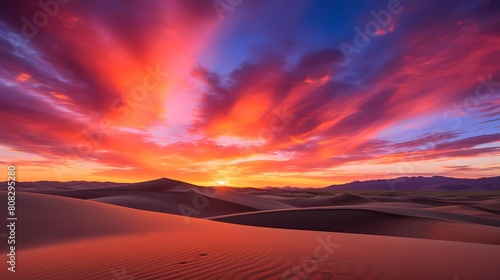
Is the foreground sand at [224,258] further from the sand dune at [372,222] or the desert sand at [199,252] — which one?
the sand dune at [372,222]

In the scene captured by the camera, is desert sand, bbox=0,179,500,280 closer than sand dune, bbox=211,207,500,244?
Yes

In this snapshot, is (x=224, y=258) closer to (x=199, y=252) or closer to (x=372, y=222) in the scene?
(x=199, y=252)

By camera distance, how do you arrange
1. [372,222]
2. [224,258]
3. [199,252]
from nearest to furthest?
[224,258], [199,252], [372,222]

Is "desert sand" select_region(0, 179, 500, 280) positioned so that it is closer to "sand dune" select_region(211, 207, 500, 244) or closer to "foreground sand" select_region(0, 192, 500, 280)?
"foreground sand" select_region(0, 192, 500, 280)

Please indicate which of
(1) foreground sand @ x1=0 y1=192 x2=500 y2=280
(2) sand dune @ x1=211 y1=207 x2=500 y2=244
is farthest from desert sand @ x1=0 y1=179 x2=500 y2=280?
(2) sand dune @ x1=211 y1=207 x2=500 y2=244

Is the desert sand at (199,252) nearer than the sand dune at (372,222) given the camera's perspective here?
Yes

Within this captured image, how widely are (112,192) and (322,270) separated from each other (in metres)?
28.8

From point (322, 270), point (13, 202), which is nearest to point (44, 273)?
point (322, 270)

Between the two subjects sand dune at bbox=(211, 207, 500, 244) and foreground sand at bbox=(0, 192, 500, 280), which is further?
sand dune at bbox=(211, 207, 500, 244)

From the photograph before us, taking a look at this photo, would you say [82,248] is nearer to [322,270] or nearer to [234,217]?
[322,270]

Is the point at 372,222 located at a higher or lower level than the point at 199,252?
lower

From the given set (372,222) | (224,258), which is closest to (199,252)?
(224,258)

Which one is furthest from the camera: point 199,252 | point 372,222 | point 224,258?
point 372,222

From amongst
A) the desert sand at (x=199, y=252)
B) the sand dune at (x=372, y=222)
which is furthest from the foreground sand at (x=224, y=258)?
the sand dune at (x=372, y=222)
